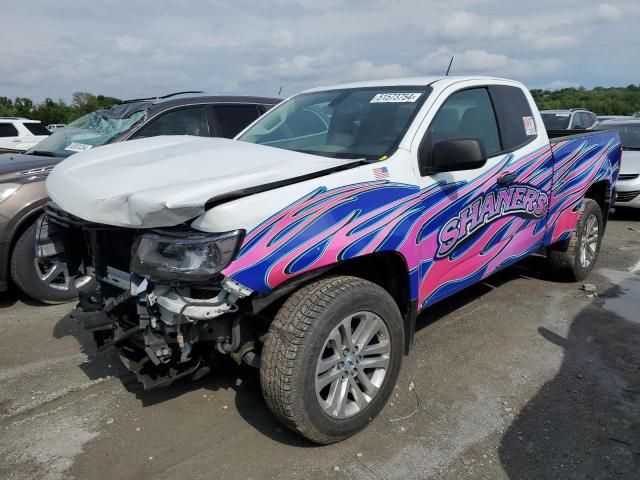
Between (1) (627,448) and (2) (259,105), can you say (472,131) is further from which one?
(2) (259,105)

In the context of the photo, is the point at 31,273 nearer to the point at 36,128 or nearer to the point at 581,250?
the point at 581,250

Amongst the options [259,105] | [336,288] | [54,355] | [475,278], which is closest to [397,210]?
[336,288]

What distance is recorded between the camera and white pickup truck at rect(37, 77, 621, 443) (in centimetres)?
235

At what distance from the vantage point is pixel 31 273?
4.63 metres

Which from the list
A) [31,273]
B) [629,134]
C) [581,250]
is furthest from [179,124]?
[629,134]

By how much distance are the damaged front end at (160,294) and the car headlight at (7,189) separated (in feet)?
5.25

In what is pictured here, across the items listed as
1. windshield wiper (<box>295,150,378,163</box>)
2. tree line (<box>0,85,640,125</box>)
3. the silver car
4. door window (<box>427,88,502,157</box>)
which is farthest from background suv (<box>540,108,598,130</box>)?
tree line (<box>0,85,640,125</box>)

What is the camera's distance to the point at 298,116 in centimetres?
Result: 402

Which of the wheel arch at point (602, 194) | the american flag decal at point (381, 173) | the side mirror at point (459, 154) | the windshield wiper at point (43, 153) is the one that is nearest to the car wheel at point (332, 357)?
the american flag decal at point (381, 173)

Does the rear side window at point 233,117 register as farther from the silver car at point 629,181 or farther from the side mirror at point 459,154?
the silver car at point 629,181

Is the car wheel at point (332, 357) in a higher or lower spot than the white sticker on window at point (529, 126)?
lower

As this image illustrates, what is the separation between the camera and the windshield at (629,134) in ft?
32.3

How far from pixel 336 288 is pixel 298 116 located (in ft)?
6.00

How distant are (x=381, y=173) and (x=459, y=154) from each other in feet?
1.57
